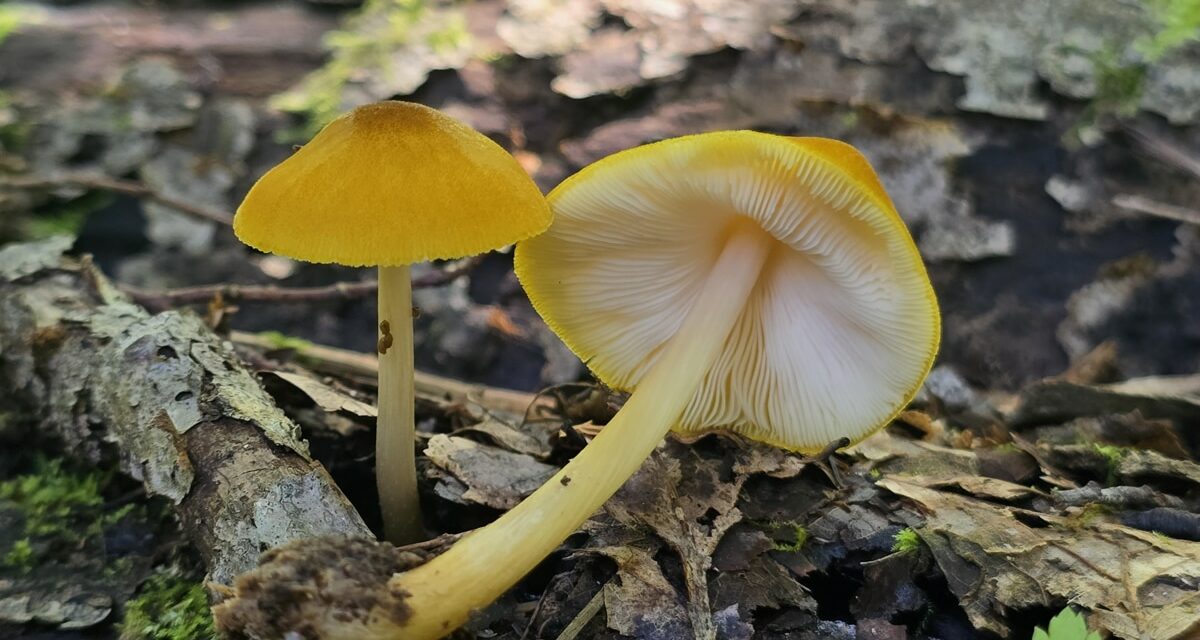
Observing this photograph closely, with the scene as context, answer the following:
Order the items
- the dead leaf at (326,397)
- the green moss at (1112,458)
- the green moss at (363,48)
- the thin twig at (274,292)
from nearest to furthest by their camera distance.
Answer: the green moss at (1112,458) → the dead leaf at (326,397) → the thin twig at (274,292) → the green moss at (363,48)

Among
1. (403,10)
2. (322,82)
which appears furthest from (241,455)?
(403,10)

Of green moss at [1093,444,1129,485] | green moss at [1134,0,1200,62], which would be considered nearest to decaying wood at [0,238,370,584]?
green moss at [1093,444,1129,485]

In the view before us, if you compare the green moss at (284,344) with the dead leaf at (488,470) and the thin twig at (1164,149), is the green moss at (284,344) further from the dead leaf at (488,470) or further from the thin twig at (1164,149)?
the thin twig at (1164,149)

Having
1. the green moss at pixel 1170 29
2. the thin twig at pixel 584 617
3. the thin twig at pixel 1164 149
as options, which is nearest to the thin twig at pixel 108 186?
the thin twig at pixel 584 617

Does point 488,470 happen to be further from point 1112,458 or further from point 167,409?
point 1112,458

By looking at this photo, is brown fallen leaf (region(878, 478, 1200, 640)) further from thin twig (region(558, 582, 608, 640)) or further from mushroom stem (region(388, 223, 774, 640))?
thin twig (region(558, 582, 608, 640))

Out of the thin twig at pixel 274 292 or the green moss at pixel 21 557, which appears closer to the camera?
the green moss at pixel 21 557
